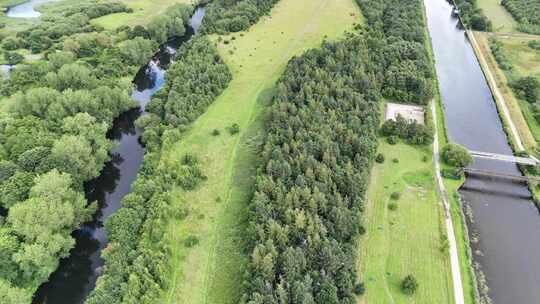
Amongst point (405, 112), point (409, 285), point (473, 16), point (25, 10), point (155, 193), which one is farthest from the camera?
point (25, 10)

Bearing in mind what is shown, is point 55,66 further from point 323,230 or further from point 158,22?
point 323,230

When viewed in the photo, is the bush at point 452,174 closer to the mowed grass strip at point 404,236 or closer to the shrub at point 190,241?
the mowed grass strip at point 404,236

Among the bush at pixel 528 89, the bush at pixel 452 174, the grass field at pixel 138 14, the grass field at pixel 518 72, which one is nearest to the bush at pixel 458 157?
the bush at pixel 452 174

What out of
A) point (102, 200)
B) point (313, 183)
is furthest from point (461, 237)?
point (102, 200)

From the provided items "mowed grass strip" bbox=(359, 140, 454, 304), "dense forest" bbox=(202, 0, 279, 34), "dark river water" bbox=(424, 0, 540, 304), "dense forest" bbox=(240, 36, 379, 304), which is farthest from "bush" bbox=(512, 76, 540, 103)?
"dense forest" bbox=(202, 0, 279, 34)

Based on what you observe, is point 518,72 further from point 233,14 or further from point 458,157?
point 233,14

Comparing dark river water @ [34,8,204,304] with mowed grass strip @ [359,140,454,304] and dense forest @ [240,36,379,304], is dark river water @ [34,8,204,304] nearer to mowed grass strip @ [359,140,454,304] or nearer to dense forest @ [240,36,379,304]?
dense forest @ [240,36,379,304]

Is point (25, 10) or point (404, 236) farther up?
point (25, 10)
